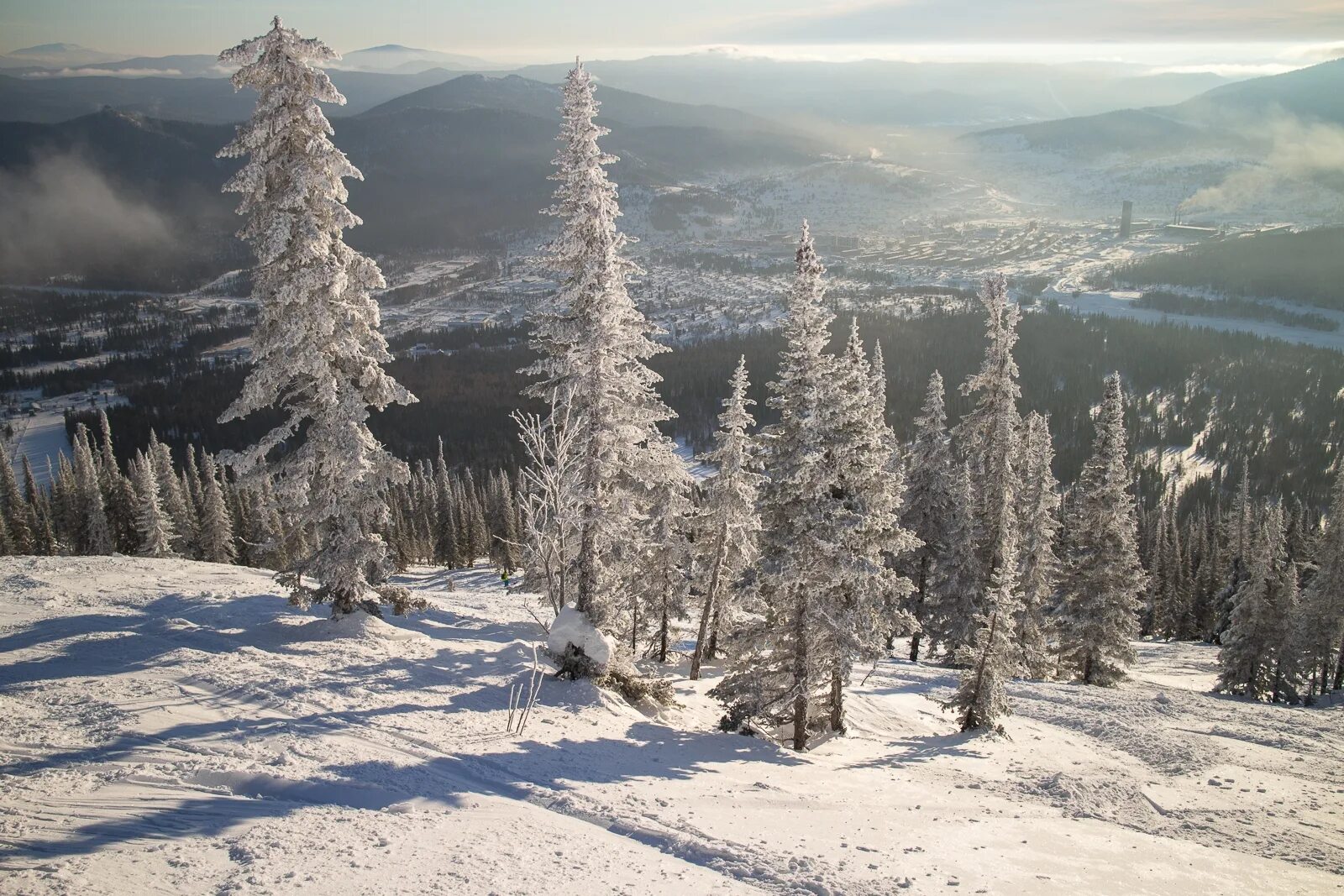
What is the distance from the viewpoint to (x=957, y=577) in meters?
36.3

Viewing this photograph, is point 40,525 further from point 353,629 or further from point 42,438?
point 42,438

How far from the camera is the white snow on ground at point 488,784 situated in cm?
973

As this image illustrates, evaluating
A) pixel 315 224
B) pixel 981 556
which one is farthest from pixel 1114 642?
pixel 315 224

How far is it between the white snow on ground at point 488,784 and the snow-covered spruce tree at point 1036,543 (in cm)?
1087

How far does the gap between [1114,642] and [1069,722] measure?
494 inches

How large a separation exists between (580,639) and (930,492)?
82.2 feet

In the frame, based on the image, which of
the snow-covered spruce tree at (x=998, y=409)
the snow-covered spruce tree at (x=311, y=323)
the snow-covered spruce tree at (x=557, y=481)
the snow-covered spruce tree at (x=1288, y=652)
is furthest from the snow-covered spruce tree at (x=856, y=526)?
the snow-covered spruce tree at (x=1288, y=652)

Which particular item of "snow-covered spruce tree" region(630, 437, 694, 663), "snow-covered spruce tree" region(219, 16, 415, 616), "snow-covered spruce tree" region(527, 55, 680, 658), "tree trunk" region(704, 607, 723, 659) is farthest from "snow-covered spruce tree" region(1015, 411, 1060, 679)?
"snow-covered spruce tree" region(219, 16, 415, 616)

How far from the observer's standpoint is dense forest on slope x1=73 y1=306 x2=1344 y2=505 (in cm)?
14712

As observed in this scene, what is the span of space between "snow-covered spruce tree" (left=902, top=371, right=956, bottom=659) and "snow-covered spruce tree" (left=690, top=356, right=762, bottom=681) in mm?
13239

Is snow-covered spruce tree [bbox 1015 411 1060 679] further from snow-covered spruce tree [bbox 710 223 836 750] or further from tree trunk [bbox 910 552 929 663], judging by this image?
snow-covered spruce tree [bbox 710 223 836 750]

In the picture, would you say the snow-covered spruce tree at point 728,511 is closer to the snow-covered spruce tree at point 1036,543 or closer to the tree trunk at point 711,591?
the tree trunk at point 711,591

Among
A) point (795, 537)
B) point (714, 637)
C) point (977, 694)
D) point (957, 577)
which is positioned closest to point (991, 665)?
point (977, 694)

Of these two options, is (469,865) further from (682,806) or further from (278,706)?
(278,706)
